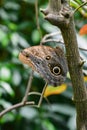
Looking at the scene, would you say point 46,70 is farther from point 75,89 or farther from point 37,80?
point 37,80

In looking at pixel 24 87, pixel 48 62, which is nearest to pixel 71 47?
pixel 48 62

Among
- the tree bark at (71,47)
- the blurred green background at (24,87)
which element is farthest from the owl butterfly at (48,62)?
the blurred green background at (24,87)

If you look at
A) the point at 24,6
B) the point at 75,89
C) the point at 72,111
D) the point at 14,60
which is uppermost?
the point at 75,89

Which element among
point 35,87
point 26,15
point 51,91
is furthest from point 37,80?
point 51,91

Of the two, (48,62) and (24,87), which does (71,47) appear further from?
(24,87)

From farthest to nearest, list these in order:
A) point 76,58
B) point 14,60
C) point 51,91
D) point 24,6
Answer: point 24,6
point 14,60
point 51,91
point 76,58

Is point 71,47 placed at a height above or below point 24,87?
above
